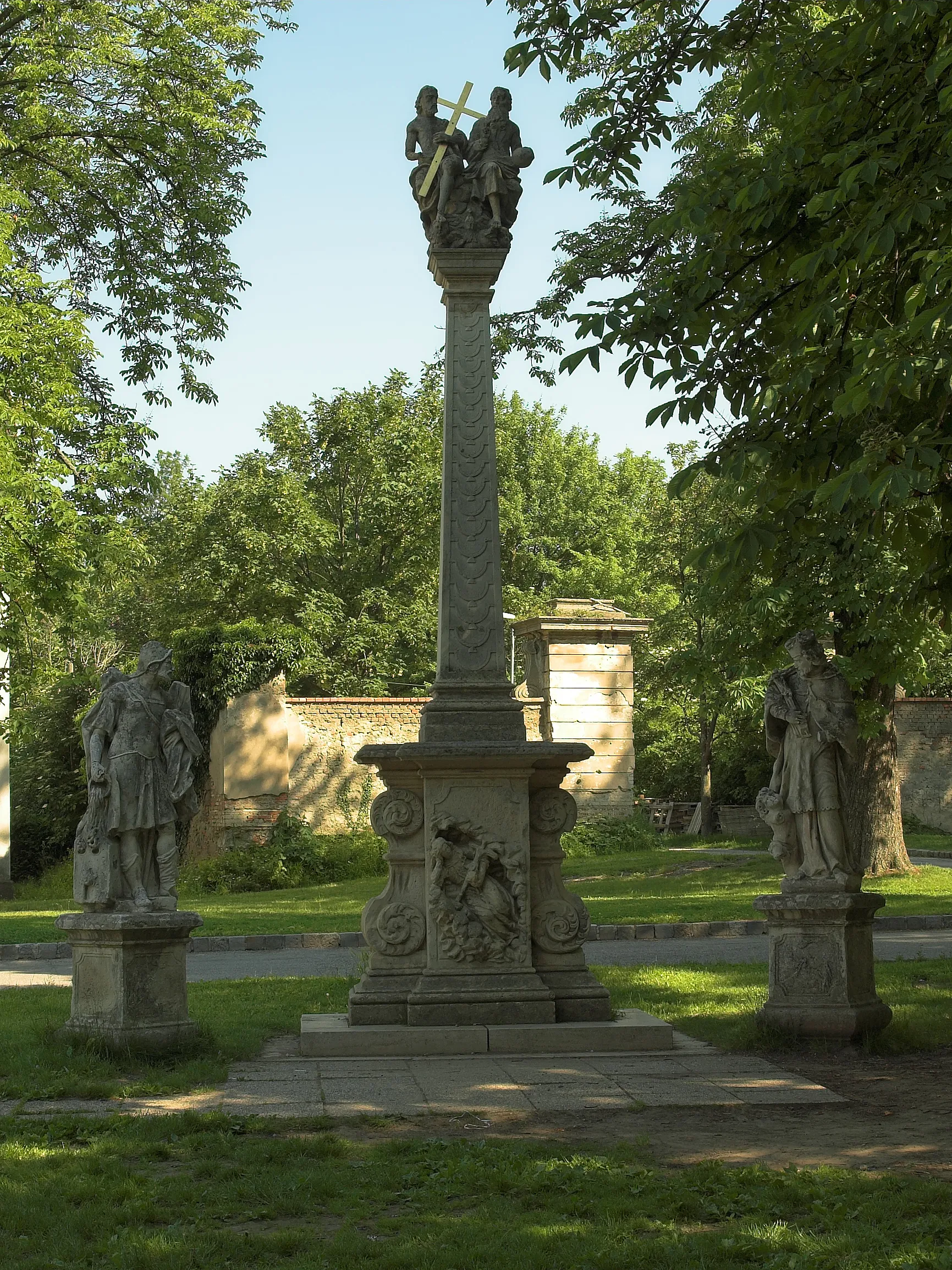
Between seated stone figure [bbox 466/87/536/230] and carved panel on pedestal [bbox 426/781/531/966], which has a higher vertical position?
seated stone figure [bbox 466/87/536/230]

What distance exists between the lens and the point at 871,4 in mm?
6355

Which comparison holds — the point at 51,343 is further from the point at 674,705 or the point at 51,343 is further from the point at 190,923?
the point at 674,705

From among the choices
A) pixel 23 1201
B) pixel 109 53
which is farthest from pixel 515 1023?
pixel 109 53

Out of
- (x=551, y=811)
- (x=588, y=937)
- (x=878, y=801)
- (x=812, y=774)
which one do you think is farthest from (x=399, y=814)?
(x=878, y=801)

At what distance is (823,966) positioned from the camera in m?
8.41

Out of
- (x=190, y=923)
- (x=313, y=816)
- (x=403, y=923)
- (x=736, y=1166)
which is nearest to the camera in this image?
(x=736, y=1166)

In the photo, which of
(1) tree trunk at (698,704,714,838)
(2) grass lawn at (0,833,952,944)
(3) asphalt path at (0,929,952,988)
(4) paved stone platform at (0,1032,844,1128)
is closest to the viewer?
(4) paved stone platform at (0,1032,844,1128)

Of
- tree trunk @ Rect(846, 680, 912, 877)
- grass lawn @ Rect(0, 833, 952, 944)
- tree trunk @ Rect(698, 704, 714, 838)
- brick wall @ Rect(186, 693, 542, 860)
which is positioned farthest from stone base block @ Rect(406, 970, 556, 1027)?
tree trunk @ Rect(698, 704, 714, 838)

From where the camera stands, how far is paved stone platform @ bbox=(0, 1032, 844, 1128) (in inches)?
265

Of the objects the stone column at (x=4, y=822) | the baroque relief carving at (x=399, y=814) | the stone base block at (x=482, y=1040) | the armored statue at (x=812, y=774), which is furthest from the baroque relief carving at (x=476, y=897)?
the stone column at (x=4, y=822)

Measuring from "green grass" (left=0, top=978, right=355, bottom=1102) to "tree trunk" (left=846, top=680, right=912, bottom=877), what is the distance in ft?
31.6

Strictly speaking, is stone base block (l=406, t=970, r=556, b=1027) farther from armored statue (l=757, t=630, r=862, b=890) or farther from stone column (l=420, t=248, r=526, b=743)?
armored statue (l=757, t=630, r=862, b=890)

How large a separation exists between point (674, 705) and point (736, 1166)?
28419mm

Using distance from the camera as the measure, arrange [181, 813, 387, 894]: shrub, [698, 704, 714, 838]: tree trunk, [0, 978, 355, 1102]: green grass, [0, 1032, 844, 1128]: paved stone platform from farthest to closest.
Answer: [698, 704, 714, 838]: tree trunk → [181, 813, 387, 894]: shrub → [0, 978, 355, 1102]: green grass → [0, 1032, 844, 1128]: paved stone platform
